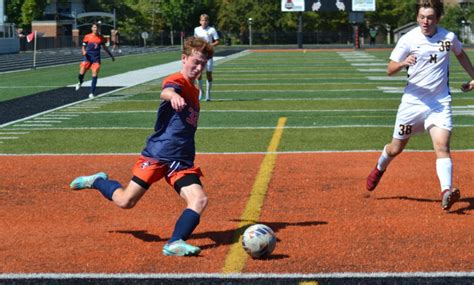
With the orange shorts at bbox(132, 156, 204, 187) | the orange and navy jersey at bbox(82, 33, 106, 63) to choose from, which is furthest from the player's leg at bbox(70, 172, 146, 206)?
the orange and navy jersey at bbox(82, 33, 106, 63)

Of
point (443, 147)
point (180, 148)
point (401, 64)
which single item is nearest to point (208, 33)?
point (401, 64)

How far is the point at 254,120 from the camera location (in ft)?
52.5

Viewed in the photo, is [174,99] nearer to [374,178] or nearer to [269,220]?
→ [269,220]

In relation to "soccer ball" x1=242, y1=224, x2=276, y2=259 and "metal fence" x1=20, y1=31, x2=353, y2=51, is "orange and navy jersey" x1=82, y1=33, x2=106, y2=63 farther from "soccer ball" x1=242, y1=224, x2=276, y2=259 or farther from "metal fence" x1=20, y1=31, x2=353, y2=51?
"metal fence" x1=20, y1=31, x2=353, y2=51

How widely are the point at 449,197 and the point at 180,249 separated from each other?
2.58m

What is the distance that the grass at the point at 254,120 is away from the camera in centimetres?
1261

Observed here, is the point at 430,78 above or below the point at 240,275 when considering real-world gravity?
above

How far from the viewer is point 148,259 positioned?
20.4 feet

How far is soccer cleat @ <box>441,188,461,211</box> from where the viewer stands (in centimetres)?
751

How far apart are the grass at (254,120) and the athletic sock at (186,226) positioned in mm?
5603

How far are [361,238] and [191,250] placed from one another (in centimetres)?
138

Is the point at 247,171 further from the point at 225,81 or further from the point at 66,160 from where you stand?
the point at 225,81

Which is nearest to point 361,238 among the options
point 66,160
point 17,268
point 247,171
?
point 17,268

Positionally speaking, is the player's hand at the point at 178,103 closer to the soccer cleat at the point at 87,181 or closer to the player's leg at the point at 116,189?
the player's leg at the point at 116,189
